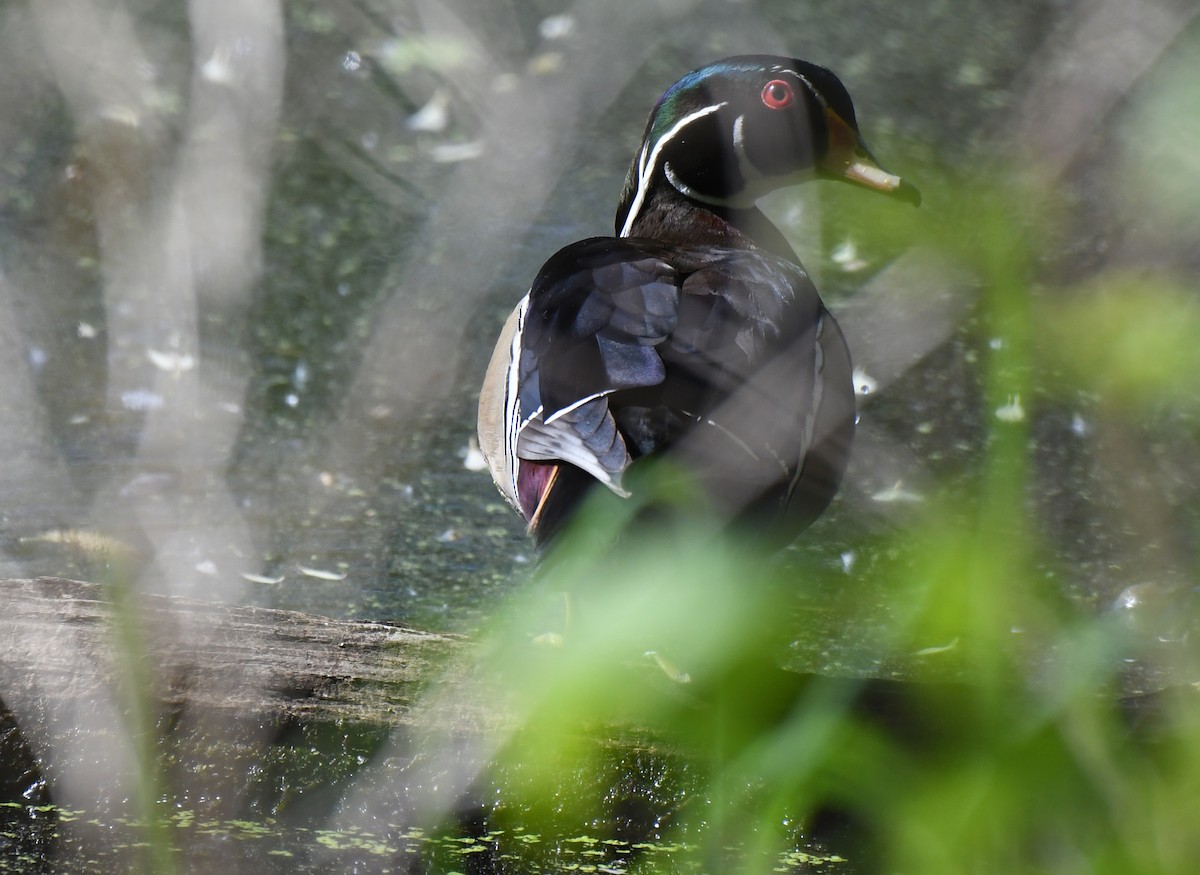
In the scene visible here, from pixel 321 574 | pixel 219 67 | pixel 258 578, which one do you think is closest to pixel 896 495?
pixel 321 574

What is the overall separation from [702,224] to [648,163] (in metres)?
0.16

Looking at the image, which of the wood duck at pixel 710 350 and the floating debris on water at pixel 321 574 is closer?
the wood duck at pixel 710 350

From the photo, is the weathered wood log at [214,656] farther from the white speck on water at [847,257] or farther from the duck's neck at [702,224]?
the white speck on water at [847,257]

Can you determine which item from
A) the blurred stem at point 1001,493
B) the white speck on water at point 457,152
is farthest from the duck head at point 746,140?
the white speck on water at point 457,152

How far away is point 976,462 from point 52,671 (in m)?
1.80

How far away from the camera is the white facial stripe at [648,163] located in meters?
1.92

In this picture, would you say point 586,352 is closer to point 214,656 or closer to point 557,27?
point 214,656

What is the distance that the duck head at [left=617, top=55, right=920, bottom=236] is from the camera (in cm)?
182

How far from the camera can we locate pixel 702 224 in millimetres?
1912

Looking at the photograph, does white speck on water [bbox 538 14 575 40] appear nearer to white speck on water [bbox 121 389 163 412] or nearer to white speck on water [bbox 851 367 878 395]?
white speck on water [bbox 851 367 878 395]

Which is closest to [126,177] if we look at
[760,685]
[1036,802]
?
[760,685]

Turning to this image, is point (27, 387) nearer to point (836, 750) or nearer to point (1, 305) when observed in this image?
point (1, 305)

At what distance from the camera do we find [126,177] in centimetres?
373

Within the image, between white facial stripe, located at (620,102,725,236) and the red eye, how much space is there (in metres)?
0.08
